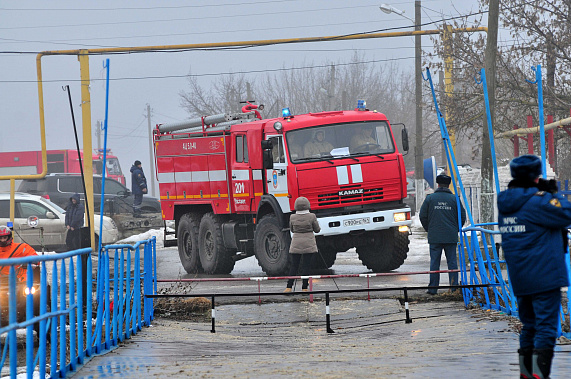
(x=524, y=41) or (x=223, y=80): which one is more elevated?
(x=223, y=80)

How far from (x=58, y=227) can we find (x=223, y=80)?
186ft

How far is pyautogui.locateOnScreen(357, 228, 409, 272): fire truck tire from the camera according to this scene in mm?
16188

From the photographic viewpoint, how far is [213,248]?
59.3ft

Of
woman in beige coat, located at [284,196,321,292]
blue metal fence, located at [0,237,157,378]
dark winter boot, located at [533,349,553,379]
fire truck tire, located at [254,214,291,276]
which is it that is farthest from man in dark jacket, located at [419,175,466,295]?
dark winter boot, located at [533,349,553,379]

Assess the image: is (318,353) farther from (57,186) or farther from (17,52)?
(57,186)

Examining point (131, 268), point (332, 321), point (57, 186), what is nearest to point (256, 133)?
point (332, 321)

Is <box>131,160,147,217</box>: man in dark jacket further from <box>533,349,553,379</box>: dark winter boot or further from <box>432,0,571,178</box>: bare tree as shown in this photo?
<box>533,349,553,379</box>: dark winter boot

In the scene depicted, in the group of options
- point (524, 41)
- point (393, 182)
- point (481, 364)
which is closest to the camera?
point (481, 364)

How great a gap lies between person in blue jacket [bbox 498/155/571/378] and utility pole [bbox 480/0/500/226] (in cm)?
1120

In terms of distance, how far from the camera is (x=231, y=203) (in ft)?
57.0

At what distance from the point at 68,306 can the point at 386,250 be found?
33.8ft

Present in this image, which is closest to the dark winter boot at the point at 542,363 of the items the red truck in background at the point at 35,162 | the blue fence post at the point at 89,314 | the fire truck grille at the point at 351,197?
the blue fence post at the point at 89,314

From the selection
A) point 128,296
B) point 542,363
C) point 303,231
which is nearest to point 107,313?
point 128,296

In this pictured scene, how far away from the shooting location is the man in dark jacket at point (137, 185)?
1065 inches
